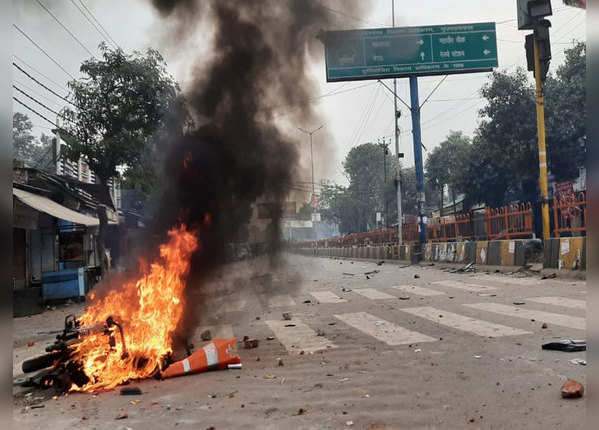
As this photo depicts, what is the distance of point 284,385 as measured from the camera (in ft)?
13.6

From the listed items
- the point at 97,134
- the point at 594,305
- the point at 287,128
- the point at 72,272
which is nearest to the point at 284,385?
A: the point at 594,305

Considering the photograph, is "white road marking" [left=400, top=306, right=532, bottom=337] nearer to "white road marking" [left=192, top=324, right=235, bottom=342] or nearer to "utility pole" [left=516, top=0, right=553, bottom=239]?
"white road marking" [left=192, top=324, right=235, bottom=342]

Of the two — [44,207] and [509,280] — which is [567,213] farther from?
[44,207]

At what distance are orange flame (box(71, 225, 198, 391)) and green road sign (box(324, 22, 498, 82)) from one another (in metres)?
14.8

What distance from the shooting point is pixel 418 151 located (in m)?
22.5

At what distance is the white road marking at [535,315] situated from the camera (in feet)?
19.1

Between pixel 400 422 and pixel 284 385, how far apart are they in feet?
4.32

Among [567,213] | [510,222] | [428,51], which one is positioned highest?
[428,51]

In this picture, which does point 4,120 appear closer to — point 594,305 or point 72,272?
point 594,305

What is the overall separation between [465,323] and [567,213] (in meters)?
8.06

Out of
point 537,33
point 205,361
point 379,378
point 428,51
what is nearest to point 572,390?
point 379,378

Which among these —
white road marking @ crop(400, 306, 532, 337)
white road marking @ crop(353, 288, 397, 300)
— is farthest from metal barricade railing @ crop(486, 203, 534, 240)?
white road marking @ crop(400, 306, 532, 337)

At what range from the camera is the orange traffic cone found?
15.4 ft

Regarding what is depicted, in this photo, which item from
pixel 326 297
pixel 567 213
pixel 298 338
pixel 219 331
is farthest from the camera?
pixel 567 213
